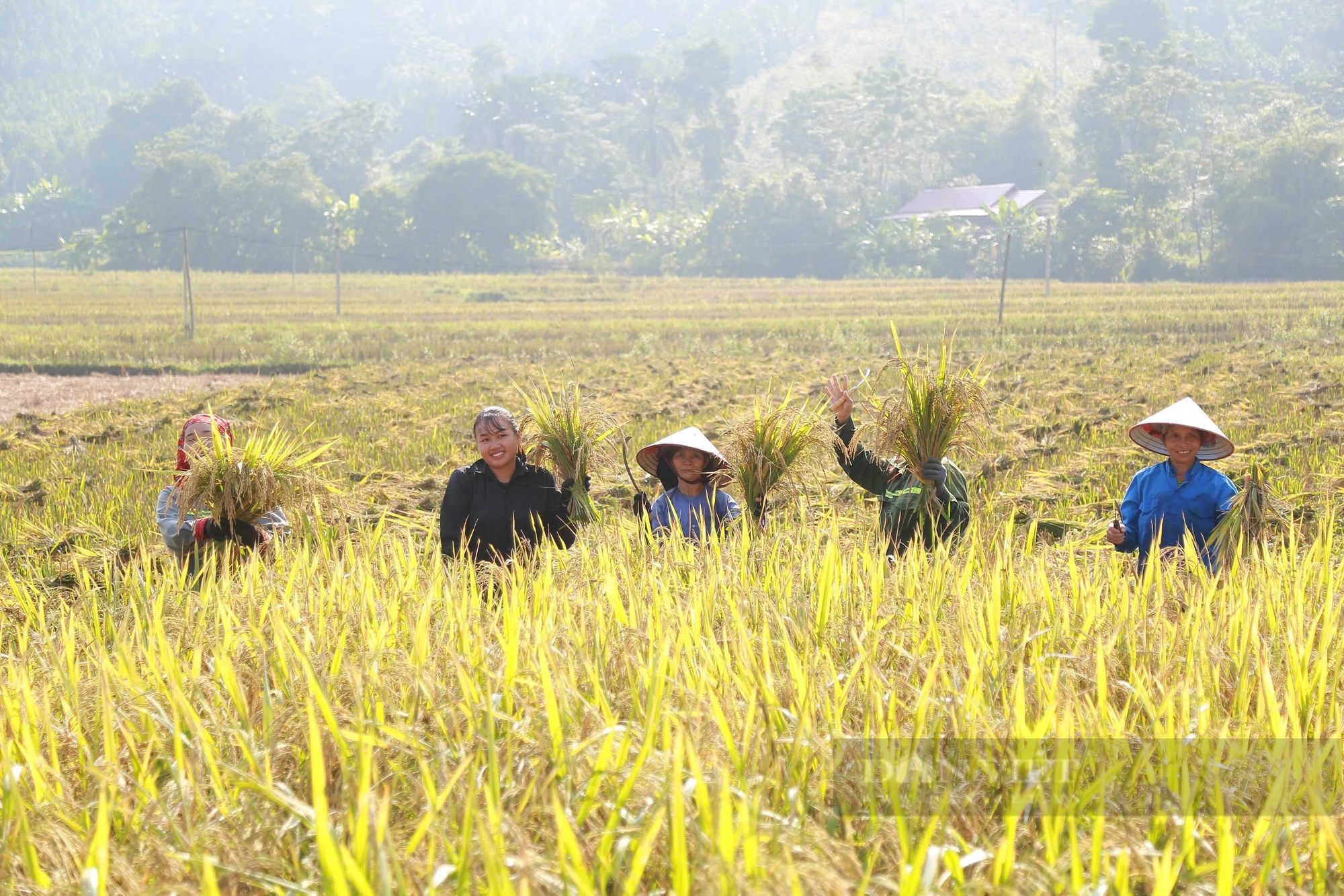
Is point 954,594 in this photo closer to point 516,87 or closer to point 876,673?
point 876,673

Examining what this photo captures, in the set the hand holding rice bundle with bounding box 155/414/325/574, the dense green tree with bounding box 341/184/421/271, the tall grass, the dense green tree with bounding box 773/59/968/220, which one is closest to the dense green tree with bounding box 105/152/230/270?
the dense green tree with bounding box 341/184/421/271

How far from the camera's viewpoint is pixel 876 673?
1.96 metres

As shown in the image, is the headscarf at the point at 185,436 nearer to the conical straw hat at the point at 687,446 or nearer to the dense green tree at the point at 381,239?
the conical straw hat at the point at 687,446

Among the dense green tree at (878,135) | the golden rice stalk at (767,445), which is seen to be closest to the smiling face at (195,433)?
the golden rice stalk at (767,445)

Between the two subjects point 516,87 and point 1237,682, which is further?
point 516,87

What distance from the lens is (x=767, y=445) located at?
3.95 meters

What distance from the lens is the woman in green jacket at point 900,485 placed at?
12.4 ft

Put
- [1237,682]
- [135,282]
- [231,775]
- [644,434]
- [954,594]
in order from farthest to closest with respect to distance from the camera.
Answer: [135,282], [644,434], [954,594], [1237,682], [231,775]

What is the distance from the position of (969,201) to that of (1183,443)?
60.5 meters

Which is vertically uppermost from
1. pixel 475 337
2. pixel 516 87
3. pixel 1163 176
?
pixel 516 87

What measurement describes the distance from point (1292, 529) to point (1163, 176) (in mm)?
51539

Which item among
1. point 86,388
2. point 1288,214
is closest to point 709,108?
point 1288,214

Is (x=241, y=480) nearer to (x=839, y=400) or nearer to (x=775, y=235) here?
(x=839, y=400)

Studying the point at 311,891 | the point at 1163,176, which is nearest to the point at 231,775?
the point at 311,891
